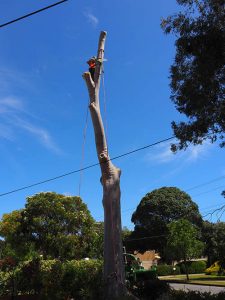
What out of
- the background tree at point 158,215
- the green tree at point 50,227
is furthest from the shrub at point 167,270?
the green tree at point 50,227

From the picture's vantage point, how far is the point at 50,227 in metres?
40.6

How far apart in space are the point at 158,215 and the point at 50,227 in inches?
1017

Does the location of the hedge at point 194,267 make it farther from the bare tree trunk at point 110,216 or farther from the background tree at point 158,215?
the bare tree trunk at point 110,216

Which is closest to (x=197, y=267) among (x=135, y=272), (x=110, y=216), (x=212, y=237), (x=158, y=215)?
(x=212, y=237)

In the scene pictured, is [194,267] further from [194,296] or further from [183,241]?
[194,296]

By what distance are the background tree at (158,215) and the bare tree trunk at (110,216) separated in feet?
155

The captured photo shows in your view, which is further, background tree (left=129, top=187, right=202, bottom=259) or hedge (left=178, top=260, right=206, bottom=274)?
background tree (left=129, top=187, right=202, bottom=259)

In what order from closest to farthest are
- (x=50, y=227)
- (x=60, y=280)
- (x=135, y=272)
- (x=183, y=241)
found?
(x=60, y=280), (x=135, y=272), (x=183, y=241), (x=50, y=227)

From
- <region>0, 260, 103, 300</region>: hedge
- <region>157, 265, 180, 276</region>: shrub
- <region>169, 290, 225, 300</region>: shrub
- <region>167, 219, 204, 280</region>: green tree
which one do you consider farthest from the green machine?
<region>157, 265, 180, 276</region>: shrub

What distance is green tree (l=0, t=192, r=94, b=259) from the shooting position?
39.6 m

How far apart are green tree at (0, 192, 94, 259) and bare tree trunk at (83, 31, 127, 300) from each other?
25.2m

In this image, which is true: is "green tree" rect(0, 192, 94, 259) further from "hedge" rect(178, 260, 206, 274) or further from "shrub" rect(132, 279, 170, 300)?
Answer: "shrub" rect(132, 279, 170, 300)

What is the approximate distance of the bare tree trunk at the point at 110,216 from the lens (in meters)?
13.7

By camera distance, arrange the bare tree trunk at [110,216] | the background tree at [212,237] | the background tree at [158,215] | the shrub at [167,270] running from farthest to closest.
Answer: the background tree at [158,215] → the shrub at [167,270] → the background tree at [212,237] → the bare tree trunk at [110,216]
